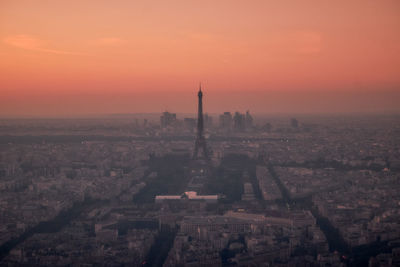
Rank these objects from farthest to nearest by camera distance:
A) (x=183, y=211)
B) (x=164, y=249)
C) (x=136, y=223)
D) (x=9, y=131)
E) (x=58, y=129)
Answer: (x=58, y=129)
(x=9, y=131)
(x=183, y=211)
(x=136, y=223)
(x=164, y=249)

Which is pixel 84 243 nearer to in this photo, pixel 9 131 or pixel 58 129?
pixel 9 131

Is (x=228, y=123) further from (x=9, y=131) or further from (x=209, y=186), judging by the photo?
(x=209, y=186)

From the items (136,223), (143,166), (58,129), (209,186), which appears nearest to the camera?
(136,223)

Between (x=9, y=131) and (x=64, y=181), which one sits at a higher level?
(x=9, y=131)

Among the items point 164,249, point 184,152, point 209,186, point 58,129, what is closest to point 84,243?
→ point 164,249

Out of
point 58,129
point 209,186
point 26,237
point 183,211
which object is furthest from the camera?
point 58,129

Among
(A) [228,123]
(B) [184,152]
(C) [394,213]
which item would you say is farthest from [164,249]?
(A) [228,123]

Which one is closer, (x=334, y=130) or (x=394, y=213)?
(x=394, y=213)

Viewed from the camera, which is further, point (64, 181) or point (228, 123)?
point (228, 123)

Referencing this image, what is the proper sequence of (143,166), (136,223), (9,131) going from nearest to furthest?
(136,223), (143,166), (9,131)
